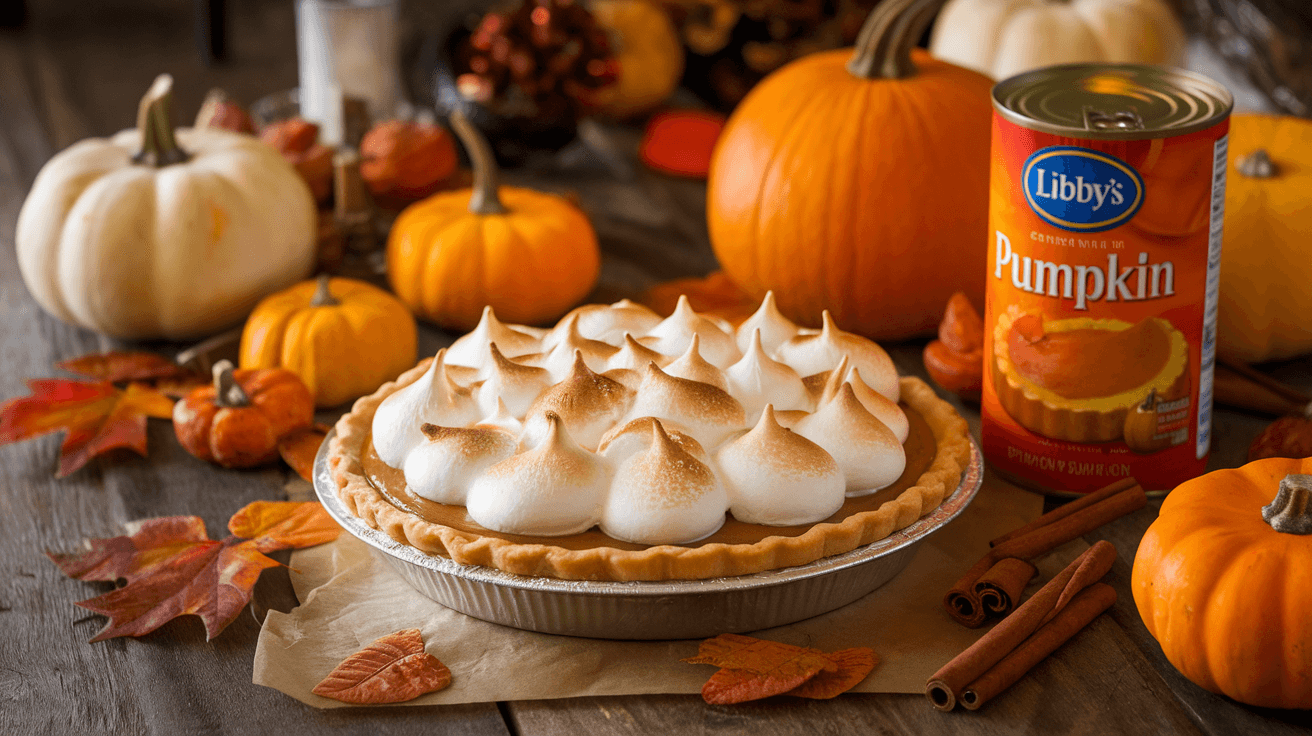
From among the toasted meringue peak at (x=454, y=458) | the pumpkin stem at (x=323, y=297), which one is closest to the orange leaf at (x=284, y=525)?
the toasted meringue peak at (x=454, y=458)

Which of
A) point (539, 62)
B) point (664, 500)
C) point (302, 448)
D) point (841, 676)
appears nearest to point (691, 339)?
point (664, 500)

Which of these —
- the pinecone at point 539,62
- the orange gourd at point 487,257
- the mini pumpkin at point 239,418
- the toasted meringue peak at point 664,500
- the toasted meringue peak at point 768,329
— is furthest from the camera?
the pinecone at point 539,62

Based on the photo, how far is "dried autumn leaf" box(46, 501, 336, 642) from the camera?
4.27 ft

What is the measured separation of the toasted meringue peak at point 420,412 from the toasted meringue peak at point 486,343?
0.12 meters

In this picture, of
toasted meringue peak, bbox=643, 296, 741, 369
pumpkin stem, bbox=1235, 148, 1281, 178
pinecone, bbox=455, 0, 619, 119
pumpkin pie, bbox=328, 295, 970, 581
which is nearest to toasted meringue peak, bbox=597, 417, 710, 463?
pumpkin pie, bbox=328, 295, 970, 581

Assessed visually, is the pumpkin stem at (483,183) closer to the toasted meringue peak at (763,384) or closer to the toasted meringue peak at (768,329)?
the toasted meringue peak at (768,329)

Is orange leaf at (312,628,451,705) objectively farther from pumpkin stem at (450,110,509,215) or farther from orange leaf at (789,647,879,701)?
pumpkin stem at (450,110,509,215)

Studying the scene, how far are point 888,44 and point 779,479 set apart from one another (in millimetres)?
985

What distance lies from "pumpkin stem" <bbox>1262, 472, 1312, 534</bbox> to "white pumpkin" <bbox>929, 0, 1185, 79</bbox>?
5.22 ft

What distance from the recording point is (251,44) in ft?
11.8

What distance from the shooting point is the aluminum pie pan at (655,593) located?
1143 mm

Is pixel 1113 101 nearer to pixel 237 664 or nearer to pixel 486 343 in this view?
pixel 486 343

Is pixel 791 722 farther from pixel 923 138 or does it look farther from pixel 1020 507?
pixel 923 138

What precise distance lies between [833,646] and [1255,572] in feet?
1.30
